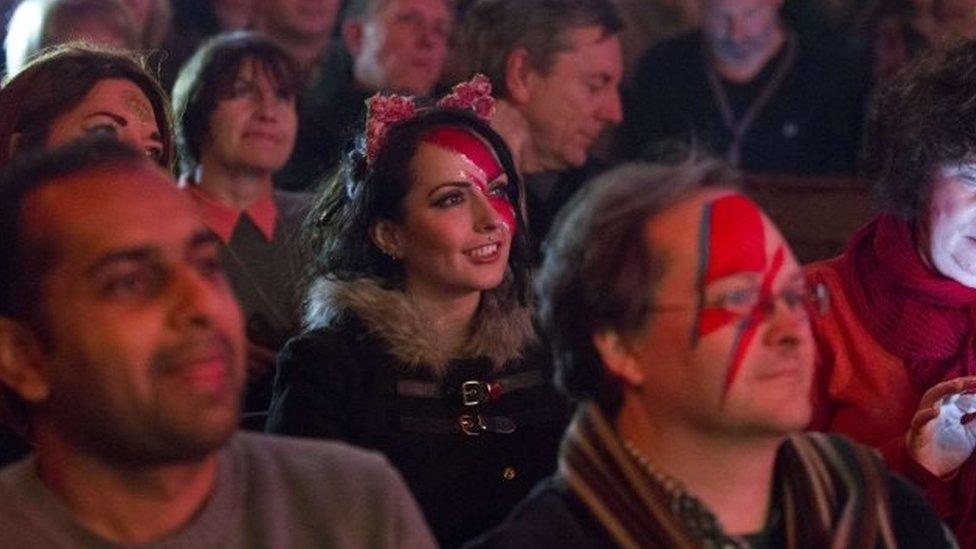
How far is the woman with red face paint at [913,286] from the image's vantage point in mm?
3041

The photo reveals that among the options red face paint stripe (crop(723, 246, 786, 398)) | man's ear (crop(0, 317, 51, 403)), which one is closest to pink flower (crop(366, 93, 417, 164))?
red face paint stripe (crop(723, 246, 786, 398))

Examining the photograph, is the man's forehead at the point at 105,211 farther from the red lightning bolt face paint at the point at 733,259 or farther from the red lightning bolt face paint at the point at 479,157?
the red lightning bolt face paint at the point at 479,157

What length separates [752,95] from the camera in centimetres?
508

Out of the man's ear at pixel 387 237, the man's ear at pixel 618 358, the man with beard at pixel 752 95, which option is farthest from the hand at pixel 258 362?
the man with beard at pixel 752 95

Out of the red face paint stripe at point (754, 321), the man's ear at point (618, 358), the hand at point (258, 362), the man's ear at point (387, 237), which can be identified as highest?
the red face paint stripe at point (754, 321)

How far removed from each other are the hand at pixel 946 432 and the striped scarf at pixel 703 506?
1.63ft

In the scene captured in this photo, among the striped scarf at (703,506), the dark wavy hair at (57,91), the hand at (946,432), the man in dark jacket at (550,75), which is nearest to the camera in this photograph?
the striped scarf at (703,506)

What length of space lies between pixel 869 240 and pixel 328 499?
135cm

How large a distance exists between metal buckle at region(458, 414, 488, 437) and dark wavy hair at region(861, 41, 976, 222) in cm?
75

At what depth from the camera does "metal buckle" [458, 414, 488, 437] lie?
3109 millimetres

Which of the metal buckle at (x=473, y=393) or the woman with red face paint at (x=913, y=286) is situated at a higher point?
the woman with red face paint at (x=913, y=286)

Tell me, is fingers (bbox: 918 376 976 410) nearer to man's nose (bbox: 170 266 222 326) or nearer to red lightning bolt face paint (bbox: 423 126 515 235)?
red lightning bolt face paint (bbox: 423 126 515 235)

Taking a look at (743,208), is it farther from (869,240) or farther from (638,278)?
(869,240)

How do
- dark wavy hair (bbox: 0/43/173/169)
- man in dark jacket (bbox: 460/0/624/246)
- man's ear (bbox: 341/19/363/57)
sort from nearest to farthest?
dark wavy hair (bbox: 0/43/173/169), man in dark jacket (bbox: 460/0/624/246), man's ear (bbox: 341/19/363/57)
